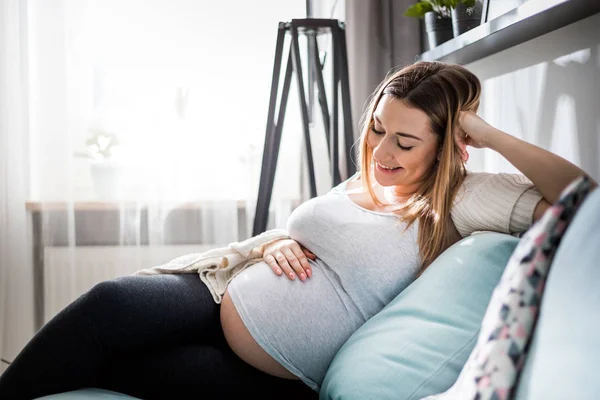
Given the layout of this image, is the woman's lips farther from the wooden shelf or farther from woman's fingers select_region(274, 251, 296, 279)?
the wooden shelf

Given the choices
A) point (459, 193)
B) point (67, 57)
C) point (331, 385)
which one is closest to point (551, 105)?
point (459, 193)

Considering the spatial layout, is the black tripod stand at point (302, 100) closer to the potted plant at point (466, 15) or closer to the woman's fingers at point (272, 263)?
the potted plant at point (466, 15)

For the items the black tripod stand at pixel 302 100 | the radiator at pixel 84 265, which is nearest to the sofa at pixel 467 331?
the black tripod stand at pixel 302 100

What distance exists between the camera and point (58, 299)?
8.73ft

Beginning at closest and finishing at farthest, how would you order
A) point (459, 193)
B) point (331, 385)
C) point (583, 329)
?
point (583, 329) < point (331, 385) < point (459, 193)

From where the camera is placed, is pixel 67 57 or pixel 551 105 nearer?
pixel 551 105

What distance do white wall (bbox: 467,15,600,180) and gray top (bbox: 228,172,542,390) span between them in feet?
1.11

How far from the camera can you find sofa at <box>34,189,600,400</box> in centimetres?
67

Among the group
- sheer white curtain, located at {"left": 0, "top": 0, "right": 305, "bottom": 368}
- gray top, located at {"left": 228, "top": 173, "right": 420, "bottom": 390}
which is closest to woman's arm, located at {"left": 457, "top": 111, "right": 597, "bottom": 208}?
gray top, located at {"left": 228, "top": 173, "right": 420, "bottom": 390}

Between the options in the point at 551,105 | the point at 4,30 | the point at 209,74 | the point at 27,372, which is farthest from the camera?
the point at 209,74

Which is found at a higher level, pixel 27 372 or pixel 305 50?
pixel 305 50

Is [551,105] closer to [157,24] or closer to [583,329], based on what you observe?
[583,329]

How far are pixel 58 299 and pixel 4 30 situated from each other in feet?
3.48

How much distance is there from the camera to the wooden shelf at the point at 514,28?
4.54ft
